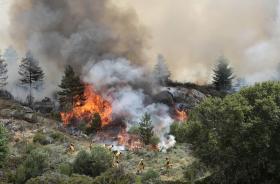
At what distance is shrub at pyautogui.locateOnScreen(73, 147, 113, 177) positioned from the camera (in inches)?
2069

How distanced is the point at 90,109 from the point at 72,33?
2159 cm

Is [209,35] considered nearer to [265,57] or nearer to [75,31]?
[265,57]

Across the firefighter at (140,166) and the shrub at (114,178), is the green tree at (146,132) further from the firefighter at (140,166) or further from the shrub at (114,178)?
the shrub at (114,178)

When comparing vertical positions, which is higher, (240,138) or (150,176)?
(240,138)

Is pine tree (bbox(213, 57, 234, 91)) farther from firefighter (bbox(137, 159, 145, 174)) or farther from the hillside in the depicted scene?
firefighter (bbox(137, 159, 145, 174))

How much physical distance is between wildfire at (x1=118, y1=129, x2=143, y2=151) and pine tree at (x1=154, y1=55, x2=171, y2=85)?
22.1m

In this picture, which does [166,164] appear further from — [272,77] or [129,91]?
[272,77]

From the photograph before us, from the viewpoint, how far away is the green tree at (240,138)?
45.8 metres

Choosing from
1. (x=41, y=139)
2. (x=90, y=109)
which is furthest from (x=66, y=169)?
(x=90, y=109)

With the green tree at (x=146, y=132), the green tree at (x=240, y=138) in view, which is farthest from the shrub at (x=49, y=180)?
the green tree at (x=146, y=132)

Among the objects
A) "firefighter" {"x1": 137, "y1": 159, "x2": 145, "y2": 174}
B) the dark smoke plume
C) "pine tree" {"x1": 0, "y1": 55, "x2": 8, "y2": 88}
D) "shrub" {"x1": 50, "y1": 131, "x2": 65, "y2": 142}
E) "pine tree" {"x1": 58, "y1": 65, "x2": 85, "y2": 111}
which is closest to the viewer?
"firefighter" {"x1": 137, "y1": 159, "x2": 145, "y2": 174}

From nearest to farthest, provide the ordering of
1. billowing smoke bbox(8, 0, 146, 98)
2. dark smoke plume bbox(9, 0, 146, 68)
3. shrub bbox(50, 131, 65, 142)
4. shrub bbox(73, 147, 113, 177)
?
shrub bbox(73, 147, 113, 177) → shrub bbox(50, 131, 65, 142) → billowing smoke bbox(8, 0, 146, 98) → dark smoke plume bbox(9, 0, 146, 68)

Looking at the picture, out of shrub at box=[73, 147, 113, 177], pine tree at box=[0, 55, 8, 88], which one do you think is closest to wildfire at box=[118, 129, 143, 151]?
shrub at box=[73, 147, 113, 177]

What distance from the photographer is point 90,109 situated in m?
90.1
